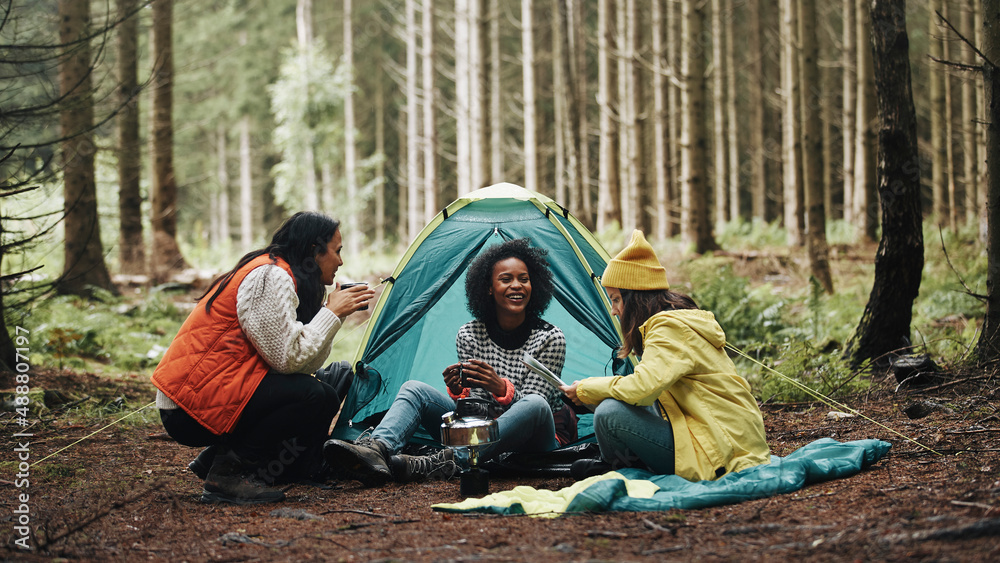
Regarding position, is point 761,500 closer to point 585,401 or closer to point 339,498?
point 585,401

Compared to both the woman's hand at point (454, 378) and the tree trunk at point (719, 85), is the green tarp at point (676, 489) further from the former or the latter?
the tree trunk at point (719, 85)

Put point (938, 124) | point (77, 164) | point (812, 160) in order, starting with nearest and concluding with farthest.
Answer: point (77, 164)
point (812, 160)
point (938, 124)

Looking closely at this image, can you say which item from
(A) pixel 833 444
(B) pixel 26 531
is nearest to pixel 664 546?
(A) pixel 833 444

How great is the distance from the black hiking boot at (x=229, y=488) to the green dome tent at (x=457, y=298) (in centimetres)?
109

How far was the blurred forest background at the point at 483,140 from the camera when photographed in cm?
630

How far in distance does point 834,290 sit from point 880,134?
4034 mm

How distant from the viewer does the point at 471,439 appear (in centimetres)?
310

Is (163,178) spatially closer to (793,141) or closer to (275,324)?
(793,141)

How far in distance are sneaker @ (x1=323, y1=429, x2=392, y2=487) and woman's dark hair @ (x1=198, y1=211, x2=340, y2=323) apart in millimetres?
593

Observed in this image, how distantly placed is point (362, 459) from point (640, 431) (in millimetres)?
1178

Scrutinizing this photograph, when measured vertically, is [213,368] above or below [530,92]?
below

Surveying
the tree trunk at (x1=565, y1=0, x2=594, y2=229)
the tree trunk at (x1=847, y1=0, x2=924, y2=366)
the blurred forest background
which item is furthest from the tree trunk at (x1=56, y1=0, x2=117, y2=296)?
the tree trunk at (x1=565, y1=0, x2=594, y2=229)

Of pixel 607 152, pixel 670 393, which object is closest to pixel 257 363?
pixel 670 393

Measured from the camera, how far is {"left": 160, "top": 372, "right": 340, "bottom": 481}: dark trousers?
10.3 feet
